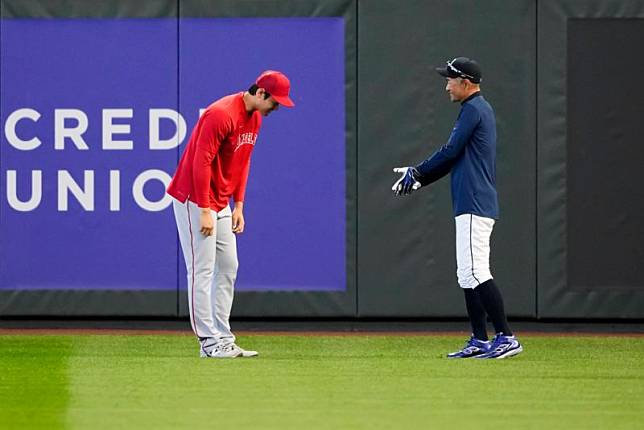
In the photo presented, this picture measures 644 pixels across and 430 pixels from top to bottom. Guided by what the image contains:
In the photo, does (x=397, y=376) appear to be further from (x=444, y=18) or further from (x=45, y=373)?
(x=444, y=18)

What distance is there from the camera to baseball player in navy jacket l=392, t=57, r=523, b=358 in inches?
381

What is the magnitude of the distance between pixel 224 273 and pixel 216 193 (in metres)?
0.59

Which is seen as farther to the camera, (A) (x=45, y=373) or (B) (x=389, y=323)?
(B) (x=389, y=323)

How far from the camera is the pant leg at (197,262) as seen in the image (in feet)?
31.6

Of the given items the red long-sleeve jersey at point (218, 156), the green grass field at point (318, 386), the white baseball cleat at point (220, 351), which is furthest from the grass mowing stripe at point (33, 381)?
the red long-sleeve jersey at point (218, 156)

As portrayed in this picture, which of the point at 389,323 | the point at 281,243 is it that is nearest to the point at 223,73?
the point at 281,243

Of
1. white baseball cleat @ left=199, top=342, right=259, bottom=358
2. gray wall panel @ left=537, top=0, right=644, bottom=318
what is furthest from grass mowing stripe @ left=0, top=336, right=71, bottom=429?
gray wall panel @ left=537, top=0, right=644, bottom=318

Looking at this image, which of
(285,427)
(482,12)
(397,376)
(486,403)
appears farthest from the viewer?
(482,12)

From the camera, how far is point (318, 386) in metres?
8.27

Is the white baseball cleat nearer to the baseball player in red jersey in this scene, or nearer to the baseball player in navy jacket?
the baseball player in red jersey

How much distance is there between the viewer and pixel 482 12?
12.4 m

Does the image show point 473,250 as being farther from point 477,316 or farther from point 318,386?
point 318,386

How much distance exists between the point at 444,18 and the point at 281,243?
7.89ft

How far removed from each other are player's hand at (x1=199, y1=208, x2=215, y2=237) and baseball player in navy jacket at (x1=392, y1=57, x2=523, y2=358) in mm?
1492
